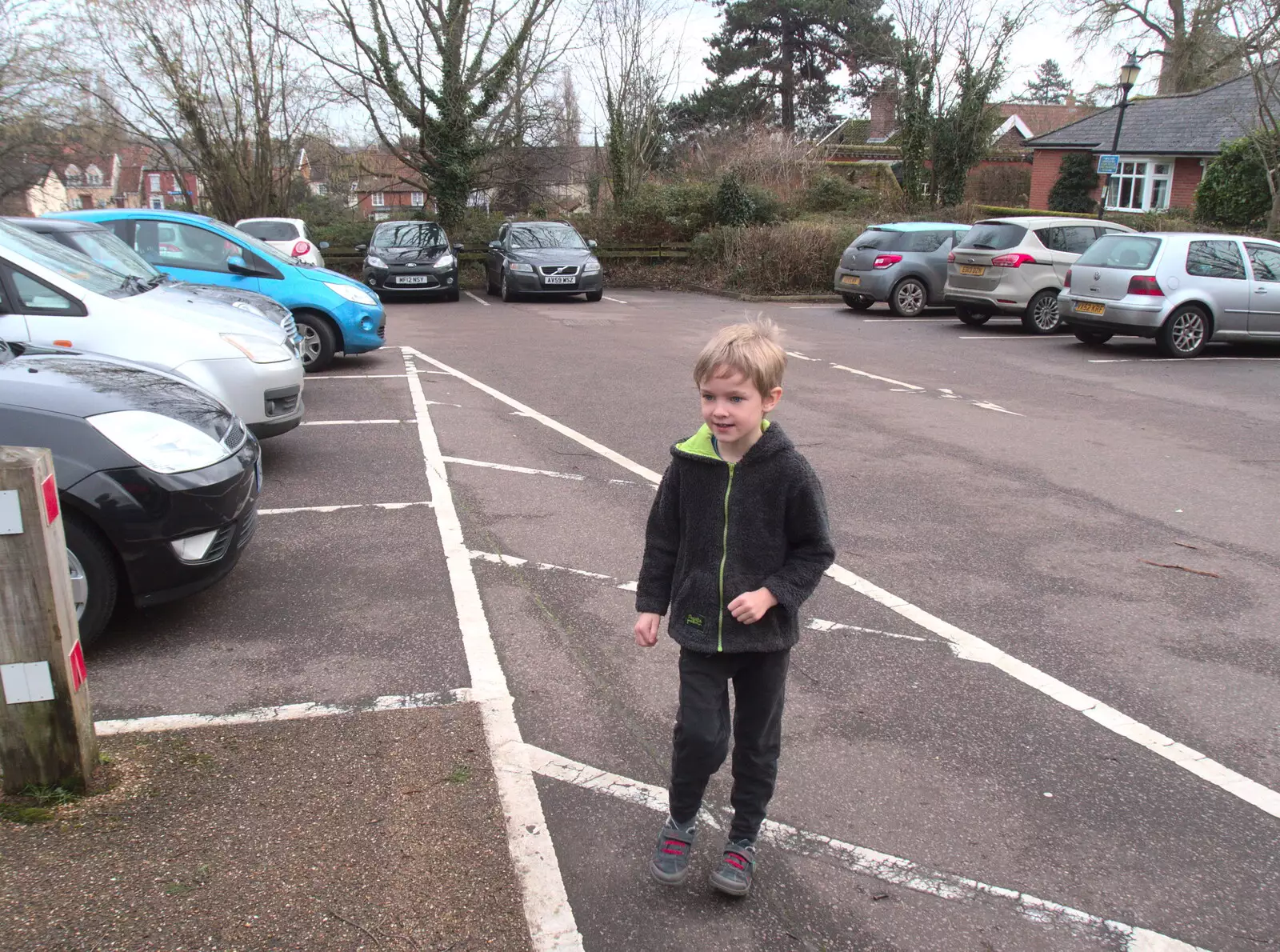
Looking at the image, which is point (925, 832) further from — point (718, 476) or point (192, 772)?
point (192, 772)

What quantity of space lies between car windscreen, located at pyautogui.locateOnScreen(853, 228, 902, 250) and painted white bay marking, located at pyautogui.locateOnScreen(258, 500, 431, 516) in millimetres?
13661

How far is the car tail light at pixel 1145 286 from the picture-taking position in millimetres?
12500

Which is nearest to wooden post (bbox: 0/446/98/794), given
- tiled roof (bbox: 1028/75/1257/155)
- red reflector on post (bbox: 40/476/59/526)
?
red reflector on post (bbox: 40/476/59/526)

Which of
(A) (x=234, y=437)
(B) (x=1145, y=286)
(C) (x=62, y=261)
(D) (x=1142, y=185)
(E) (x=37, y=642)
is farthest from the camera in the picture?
(D) (x=1142, y=185)

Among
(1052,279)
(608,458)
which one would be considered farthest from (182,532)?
(1052,279)

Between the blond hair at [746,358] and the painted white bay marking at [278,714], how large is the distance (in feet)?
5.67

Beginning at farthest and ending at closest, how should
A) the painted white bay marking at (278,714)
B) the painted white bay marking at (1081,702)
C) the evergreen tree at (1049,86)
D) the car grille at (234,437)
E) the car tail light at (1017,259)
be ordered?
the evergreen tree at (1049,86) < the car tail light at (1017,259) < the car grille at (234,437) < the painted white bay marking at (278,714) < the painted white bay marking at (1081,702)

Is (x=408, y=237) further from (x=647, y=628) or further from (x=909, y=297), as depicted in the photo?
(x=647, y=628)

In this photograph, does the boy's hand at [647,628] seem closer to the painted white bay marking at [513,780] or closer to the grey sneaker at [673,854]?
Result: the grey sneaker at [673,854]

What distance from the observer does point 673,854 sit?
2578mm

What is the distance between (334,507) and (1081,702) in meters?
4.21

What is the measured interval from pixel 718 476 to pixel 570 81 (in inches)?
1186

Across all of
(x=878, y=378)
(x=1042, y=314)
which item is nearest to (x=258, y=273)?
(x=878, y=378)

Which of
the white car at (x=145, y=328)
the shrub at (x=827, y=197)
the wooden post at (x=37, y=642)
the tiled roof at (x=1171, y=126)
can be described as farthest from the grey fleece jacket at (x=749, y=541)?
the tiled roof at (x=1171, y=126)
